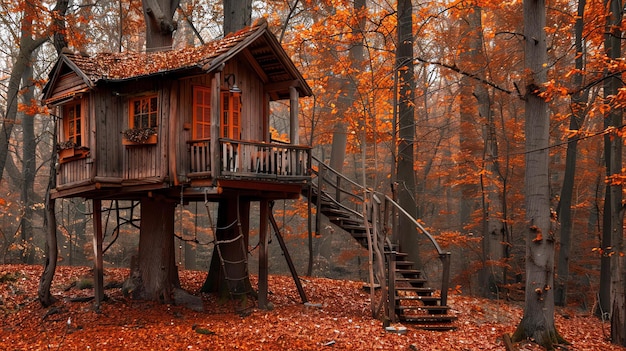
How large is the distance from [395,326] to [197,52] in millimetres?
7945

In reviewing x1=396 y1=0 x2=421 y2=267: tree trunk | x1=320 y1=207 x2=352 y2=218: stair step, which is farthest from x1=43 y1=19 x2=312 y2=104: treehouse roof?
x1=396 y1=0 x2=421 y2=267: tree trunk

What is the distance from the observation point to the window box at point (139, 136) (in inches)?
476

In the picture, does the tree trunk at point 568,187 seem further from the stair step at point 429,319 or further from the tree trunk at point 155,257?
the tree trunk at point 155,257

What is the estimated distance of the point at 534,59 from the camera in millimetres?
10883

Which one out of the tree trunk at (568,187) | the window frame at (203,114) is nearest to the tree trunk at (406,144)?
the tree trunk at (568,187)

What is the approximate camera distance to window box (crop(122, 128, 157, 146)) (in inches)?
476

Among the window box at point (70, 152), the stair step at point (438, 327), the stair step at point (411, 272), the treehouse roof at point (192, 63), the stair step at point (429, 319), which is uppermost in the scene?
the treehouse roof at point (192, 63)

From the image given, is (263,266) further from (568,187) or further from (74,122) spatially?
(568,187)

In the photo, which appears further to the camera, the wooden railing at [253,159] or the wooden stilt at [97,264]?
the wooden stilt at [97,264]

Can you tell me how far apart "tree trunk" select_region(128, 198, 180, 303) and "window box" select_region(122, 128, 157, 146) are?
1992mm

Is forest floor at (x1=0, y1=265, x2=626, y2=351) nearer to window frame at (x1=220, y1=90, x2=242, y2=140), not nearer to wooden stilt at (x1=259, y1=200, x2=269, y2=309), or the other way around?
wooden stilt at (x1=259, y1=200, x2=269, y2=309)

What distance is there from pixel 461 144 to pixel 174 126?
13782 mm

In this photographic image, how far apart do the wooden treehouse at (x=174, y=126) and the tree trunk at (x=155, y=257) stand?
99 cm

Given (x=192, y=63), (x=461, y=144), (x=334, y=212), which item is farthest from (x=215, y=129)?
(x=461, y=144)
